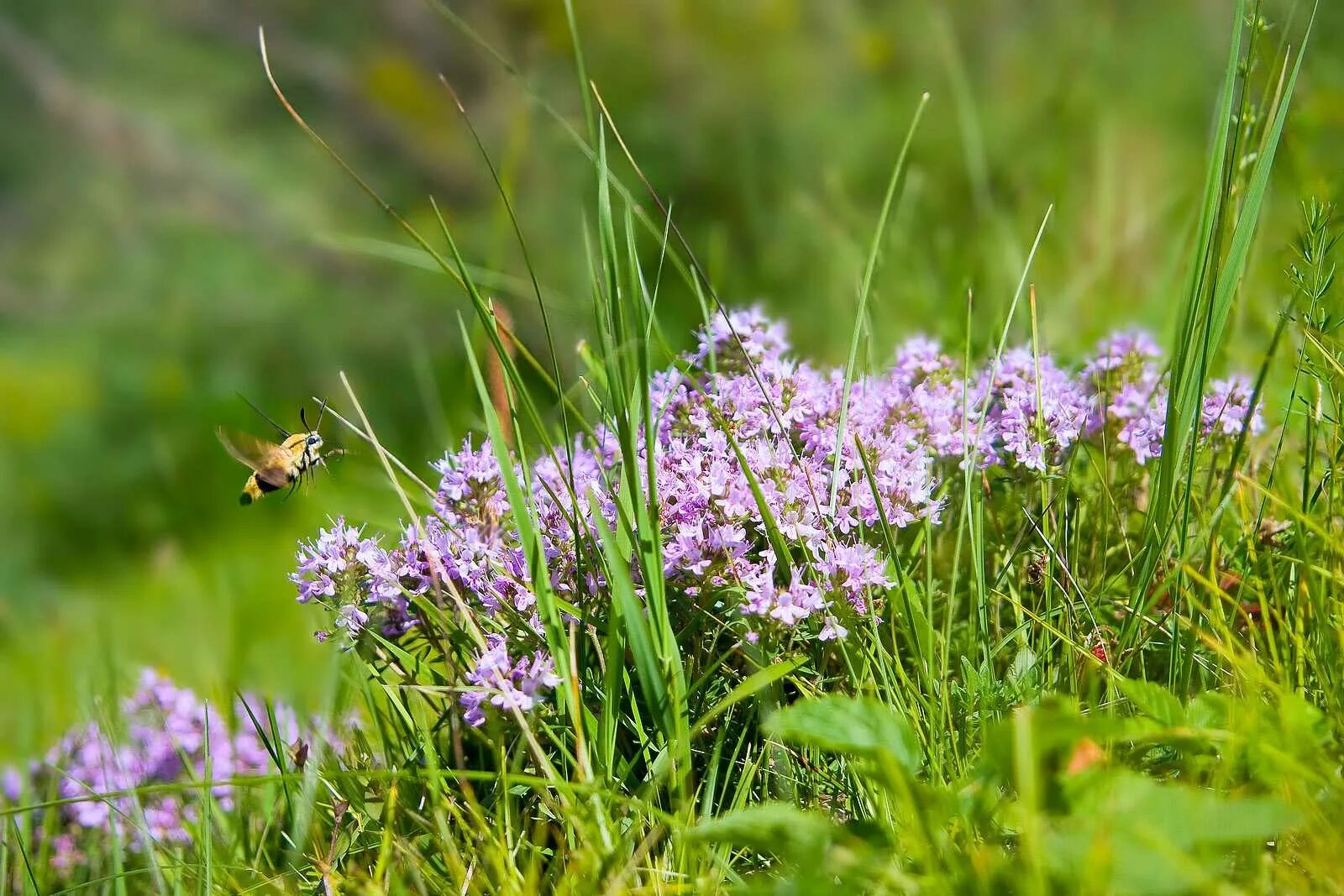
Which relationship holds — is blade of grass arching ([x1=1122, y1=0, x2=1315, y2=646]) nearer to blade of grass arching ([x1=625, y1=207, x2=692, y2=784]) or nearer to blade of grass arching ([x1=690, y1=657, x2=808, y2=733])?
blade of grass arching ([x1=690, y1=657, x2=808, y2=733])

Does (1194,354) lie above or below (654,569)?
above

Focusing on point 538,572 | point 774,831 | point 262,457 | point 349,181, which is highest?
point 349,181

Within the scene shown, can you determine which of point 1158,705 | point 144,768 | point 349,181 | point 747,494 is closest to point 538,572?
point 747,494

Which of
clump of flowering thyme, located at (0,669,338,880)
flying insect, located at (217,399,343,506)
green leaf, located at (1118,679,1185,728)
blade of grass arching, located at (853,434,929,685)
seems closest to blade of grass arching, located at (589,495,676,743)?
blade of grass arching, located at (853,434,929,685)

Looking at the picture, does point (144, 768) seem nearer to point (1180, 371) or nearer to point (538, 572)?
point (538, 572)

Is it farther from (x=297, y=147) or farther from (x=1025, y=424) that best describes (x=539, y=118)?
(x=1025, y=424)

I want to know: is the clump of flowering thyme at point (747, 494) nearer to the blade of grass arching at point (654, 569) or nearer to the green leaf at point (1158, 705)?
the blade of grass arching at point (654, 569)

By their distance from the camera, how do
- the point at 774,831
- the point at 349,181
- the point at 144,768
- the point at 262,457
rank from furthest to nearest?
the point at 349,181 → the point at 144,768 → the point at 262,457 → the point at 774,831

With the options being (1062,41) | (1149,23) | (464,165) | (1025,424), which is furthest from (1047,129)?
(1025,424)
